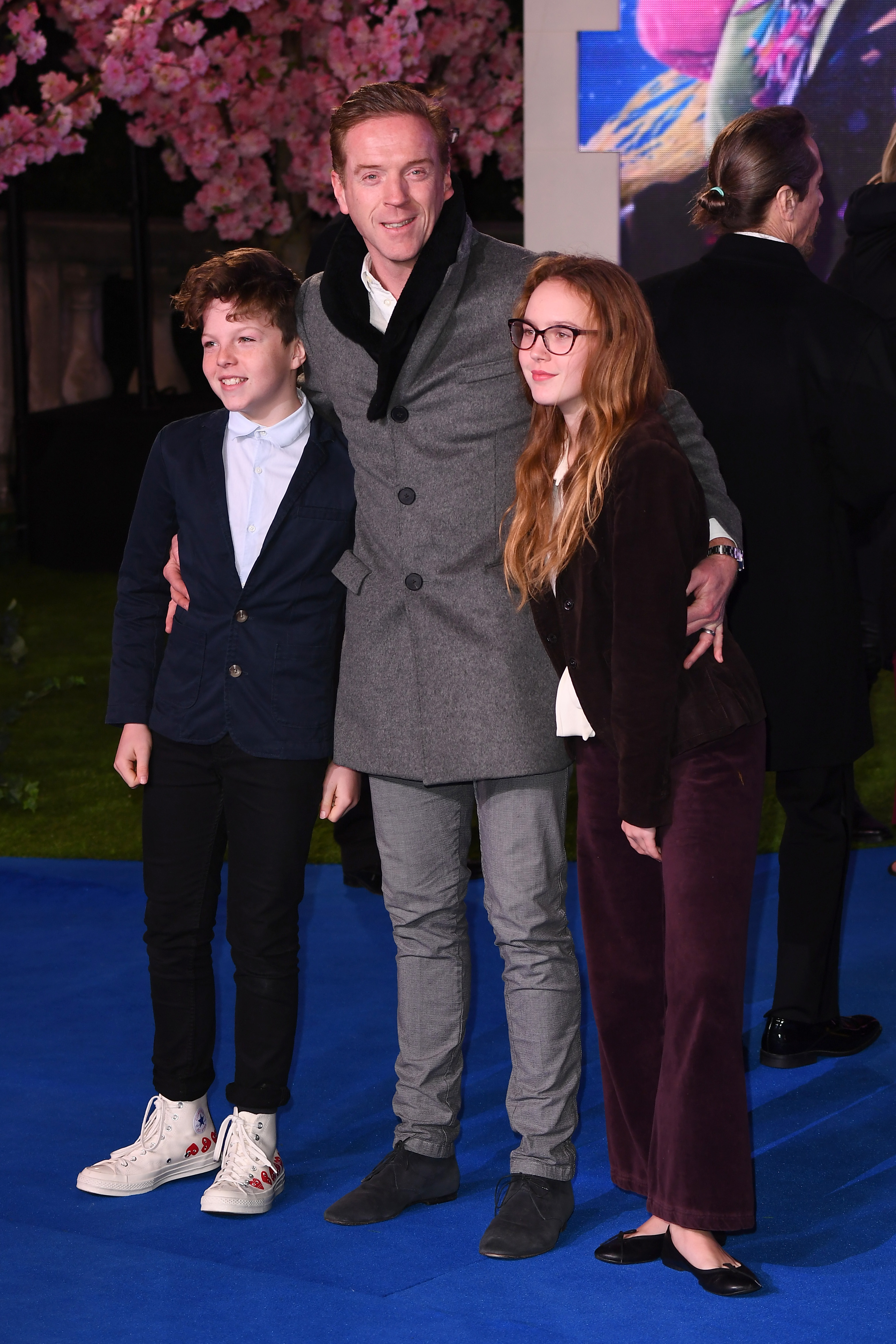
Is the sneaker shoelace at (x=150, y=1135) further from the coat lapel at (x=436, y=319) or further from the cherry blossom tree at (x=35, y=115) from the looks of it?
the cherry blossom tree at (x=35, y=115)

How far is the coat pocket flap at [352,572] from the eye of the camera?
293 cm

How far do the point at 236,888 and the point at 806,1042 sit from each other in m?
1.45

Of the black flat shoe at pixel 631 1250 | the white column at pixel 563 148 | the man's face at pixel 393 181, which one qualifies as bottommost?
the black flat shoe at pixel 631 1250

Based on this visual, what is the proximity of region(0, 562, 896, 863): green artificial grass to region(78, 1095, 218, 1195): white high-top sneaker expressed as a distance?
2496mm

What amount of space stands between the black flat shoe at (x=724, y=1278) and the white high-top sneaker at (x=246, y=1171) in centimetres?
75

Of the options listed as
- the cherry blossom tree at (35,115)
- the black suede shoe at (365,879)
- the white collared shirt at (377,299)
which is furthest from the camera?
the cherry blossom tree at (35,115)

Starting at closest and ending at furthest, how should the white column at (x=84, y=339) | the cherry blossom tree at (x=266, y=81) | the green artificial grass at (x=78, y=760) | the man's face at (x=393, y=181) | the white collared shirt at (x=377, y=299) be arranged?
the man's face at (x=393, y=181), the white collared shirt at (x=377, y=299), the green artificial grass at (x=78, y=760), the cherry blossom tree at (x=266, y=81), the white column at (x=84, y=339)

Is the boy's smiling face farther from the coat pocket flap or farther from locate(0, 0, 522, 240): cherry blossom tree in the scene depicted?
locate(0, 0, 522, 240): cherry blossom tree

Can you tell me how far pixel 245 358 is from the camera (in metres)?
2.94

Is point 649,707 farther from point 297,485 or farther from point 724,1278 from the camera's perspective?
point 724,1278

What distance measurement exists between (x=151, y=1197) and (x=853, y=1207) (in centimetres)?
129

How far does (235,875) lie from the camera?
3.08 m

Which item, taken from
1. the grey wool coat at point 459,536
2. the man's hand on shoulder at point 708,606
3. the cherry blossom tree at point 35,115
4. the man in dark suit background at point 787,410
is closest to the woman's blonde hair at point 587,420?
the grey wool coat at point 459,536

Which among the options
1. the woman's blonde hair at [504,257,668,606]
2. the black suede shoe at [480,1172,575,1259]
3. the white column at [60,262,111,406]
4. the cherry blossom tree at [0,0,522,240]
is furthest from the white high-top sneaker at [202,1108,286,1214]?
the white column at [60,262,111,406]
